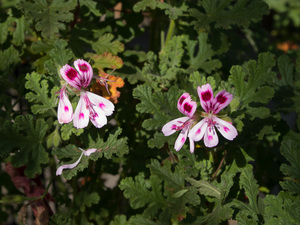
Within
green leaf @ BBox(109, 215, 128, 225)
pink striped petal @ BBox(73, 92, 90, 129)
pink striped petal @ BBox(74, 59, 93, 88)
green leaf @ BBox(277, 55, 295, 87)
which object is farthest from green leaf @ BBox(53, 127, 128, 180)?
green leaf @ BBox(277, 55, 295, 87)

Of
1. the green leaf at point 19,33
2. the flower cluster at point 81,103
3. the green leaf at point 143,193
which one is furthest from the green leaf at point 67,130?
the green leaf at point 19,33

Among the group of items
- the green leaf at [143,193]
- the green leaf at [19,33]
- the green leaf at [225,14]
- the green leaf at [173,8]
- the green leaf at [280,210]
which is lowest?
the green leaf at [143,193]

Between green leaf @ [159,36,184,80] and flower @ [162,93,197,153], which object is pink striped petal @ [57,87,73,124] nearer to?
flower @ [162,93,197,153]

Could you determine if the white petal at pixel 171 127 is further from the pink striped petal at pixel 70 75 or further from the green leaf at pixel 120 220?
the green leaf at pixel 120 220

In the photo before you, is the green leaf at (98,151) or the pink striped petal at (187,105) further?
the green leaf at (98,151)

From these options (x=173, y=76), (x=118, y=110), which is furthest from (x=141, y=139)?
(x=173, y=76)

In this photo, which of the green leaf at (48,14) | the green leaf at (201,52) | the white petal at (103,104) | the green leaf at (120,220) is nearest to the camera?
the white petal at (103,104)
